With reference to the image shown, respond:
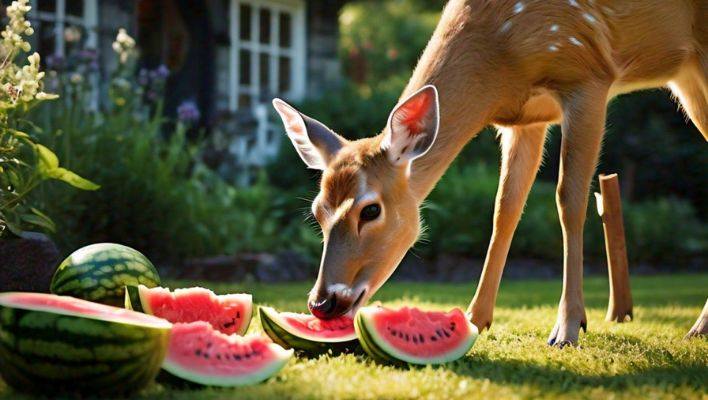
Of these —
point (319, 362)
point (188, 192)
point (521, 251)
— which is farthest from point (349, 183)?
point (521, 251)

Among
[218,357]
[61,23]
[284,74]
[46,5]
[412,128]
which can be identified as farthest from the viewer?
[284,74]

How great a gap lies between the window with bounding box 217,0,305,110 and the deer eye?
9295 mm

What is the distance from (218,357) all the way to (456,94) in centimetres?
208

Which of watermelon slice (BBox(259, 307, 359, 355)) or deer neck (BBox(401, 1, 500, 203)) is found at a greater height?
deer neck (BBox(401, 1, 500, 203))

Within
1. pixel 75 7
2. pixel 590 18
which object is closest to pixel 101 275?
pixel 590 18

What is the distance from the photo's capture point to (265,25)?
48.2 ft

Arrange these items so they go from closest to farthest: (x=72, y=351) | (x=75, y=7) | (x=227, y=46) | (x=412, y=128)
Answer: (x=72, y=351) → (x=412, y=128) → (x=75, y=7) → (x=227, y=46)

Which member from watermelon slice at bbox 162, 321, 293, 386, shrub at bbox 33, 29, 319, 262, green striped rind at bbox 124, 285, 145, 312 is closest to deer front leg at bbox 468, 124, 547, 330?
watermelon slice at bbox 162, 321, 293, 386

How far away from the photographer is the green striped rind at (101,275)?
436 cm

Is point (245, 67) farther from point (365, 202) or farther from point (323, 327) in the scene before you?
point (323, 327)

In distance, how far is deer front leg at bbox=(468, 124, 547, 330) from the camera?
17.1ft

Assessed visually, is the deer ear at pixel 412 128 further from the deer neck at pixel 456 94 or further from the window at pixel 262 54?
the window at pixel 262 54

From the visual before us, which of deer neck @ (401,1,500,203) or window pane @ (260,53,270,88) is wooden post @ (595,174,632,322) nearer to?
deer neck @ (401,1,500,203)

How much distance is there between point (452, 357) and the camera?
395 cm
